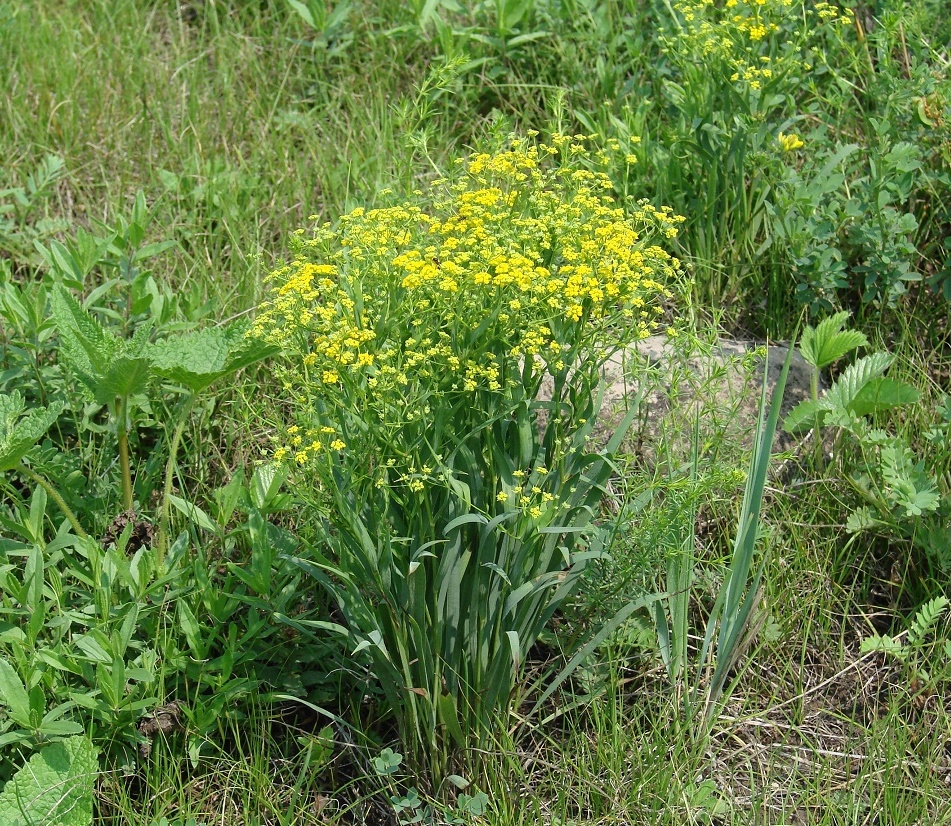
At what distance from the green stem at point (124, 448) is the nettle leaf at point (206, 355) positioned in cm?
18

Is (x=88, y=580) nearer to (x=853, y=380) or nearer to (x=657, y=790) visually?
(x=657, y=790)

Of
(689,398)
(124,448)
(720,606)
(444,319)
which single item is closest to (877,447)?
(689,398)

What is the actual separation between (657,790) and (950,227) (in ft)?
6.50

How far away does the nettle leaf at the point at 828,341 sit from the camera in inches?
111

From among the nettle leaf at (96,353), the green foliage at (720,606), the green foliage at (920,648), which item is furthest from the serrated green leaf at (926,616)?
the nettle leaf at (96,353)

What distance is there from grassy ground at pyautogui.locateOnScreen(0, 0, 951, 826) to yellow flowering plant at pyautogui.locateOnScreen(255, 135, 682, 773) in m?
0.18

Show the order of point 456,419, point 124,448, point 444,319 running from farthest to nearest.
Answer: point 124,448 → point 456,419 → point 444,319

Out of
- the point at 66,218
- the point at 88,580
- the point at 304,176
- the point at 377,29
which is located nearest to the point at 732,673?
the point at 88,580

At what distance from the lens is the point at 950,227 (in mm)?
3340

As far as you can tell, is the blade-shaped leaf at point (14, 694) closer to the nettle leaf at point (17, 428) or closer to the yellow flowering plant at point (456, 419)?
the nettle leaf at point (17, 428)

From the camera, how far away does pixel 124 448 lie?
2.66m

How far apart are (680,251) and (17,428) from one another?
186 cm

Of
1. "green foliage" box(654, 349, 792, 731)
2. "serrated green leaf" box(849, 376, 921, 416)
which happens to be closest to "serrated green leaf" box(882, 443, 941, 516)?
"serrated green leaf" box(849, 376, 921, 416)

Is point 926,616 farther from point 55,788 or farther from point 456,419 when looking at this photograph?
point 55,788
